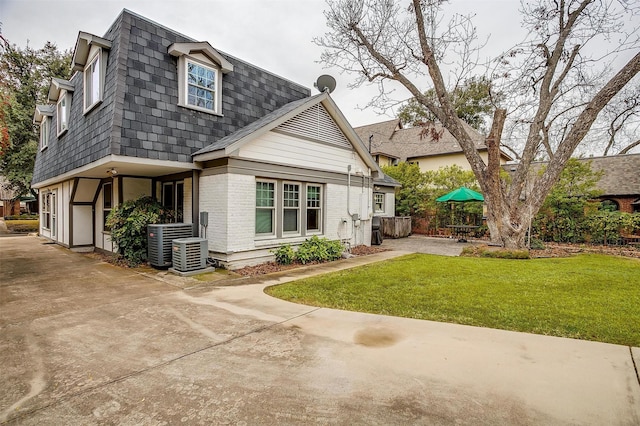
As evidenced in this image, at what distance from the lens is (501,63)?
12.6m

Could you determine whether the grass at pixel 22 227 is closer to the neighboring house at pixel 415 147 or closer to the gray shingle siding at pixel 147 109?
the gray shingle siding at pixel 147 109

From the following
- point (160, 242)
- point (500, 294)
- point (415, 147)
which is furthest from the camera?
point (415, 147)

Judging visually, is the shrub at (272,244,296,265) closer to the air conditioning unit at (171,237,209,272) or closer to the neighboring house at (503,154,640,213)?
the air conditioning unit at (171,237,209,272)

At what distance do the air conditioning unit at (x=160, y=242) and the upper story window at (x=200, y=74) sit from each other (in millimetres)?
3295

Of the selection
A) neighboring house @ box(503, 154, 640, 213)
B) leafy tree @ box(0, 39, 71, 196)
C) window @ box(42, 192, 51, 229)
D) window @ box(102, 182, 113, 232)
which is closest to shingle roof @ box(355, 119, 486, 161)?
neighboring house @ box(503, 154, 640, 213)

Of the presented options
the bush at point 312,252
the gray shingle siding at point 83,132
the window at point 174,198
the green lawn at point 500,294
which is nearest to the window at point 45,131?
the gray shingle siding at point 83,132

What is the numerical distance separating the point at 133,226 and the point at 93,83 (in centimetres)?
439

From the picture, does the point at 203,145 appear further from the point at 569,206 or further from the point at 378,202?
the point at 569,206

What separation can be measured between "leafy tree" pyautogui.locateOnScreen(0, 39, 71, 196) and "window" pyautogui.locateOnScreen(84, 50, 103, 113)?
16.9m

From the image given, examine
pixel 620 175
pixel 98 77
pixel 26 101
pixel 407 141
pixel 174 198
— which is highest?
pixel 26 101

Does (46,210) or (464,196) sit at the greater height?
(464,196)

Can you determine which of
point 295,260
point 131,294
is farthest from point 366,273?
point 131,294

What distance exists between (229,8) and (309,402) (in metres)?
11.7

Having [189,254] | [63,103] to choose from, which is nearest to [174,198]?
[189,254]
